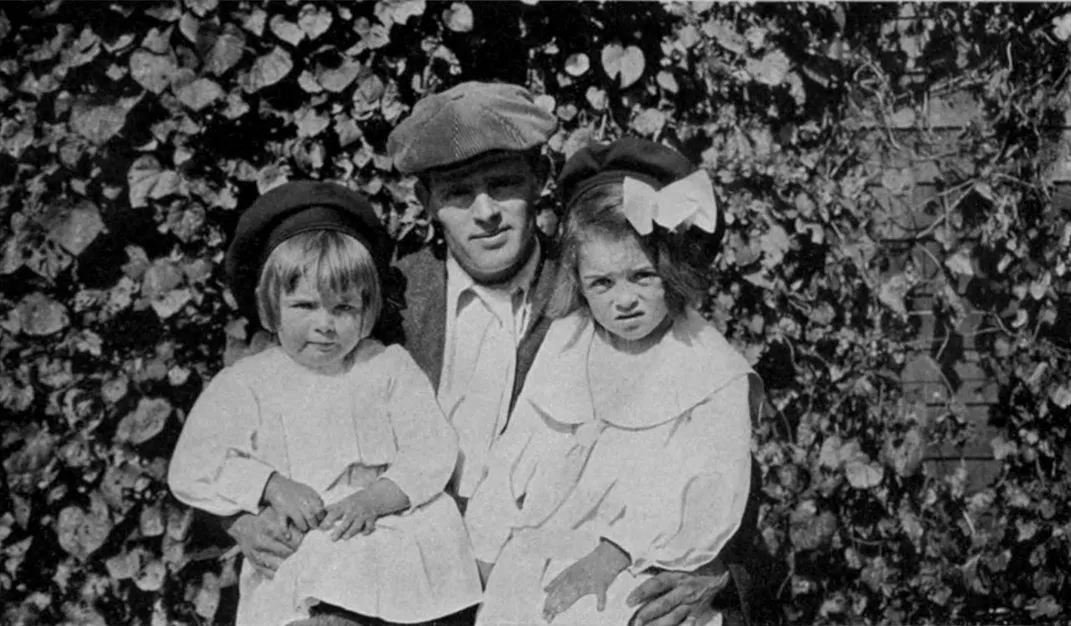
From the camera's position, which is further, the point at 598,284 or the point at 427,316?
the point at 427,316

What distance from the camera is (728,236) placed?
3730 millimetres

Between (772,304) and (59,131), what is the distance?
2108 mm

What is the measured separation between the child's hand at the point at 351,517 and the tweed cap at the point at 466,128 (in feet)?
2.63

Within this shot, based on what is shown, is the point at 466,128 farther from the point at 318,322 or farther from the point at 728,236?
the point at 728,236

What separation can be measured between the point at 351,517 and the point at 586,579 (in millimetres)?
505

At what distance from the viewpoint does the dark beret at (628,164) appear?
2.78m

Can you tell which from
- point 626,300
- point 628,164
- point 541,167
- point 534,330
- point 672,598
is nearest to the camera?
point 672,598

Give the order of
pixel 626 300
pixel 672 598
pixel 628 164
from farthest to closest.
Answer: pixel 628 164 < pixel 626 300 < pixel 672 598

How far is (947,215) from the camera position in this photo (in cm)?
395

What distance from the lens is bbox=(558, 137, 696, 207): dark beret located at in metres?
2.78

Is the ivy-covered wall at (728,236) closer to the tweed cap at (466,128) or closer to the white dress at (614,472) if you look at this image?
the tweed cap at (466,128)

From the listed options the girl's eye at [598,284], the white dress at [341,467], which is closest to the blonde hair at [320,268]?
the white dress at [341,467]

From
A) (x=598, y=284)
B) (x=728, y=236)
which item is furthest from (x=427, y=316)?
(x=728, y=236)

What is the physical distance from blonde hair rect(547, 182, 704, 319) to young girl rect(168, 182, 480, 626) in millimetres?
424
